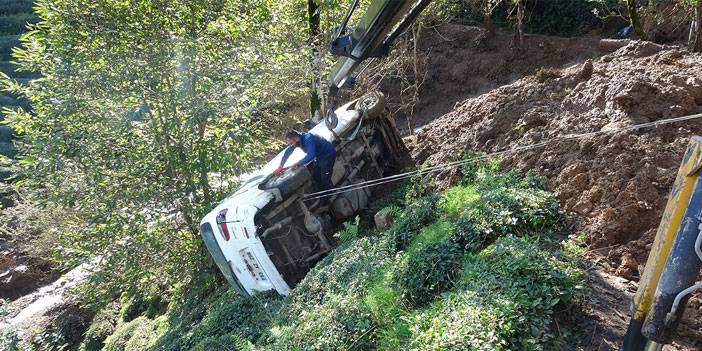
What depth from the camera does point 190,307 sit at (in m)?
10.1

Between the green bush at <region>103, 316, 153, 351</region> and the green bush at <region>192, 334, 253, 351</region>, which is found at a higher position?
the green bush at <region>192, 334, 253, 351</region>

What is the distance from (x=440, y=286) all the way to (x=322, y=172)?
3030mm

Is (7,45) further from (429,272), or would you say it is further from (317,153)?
(429,272)

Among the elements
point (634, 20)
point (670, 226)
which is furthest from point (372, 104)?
point (634, 20)

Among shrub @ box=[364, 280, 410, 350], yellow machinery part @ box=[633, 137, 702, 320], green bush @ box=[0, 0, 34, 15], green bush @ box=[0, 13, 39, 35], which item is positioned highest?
green bush @ box=[0, 0, 34, 15]

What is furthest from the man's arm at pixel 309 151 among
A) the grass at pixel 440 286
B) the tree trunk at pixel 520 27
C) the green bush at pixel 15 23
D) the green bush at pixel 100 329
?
the green bush at pixel 15 23

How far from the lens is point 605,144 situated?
5336 mm

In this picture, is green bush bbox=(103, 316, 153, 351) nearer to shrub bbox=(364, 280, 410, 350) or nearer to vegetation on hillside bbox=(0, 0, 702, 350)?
vegetation on hillside bbox=(0, 0, 702, 350)

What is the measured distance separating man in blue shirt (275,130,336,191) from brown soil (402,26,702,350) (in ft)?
5.05

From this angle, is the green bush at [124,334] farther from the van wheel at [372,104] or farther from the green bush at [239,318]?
the van wheel at [372,104]

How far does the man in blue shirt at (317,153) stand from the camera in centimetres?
706

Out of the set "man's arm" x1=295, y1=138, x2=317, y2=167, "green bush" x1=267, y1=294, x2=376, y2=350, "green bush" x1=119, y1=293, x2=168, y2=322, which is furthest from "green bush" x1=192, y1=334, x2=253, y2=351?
"green bush" x1=119, y1=293, x2=168, y2=322

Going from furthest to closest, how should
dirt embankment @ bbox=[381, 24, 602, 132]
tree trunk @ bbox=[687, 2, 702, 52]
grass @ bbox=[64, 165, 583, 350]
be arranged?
1. dirt embankment @ bbox=[381, 24, 602, 132]
2. tree trunk @ bbox=[687, 2, 702, 52]
3. grass @ bbox=[64, 165, 583, 350]

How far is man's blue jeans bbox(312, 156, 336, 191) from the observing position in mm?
7191
